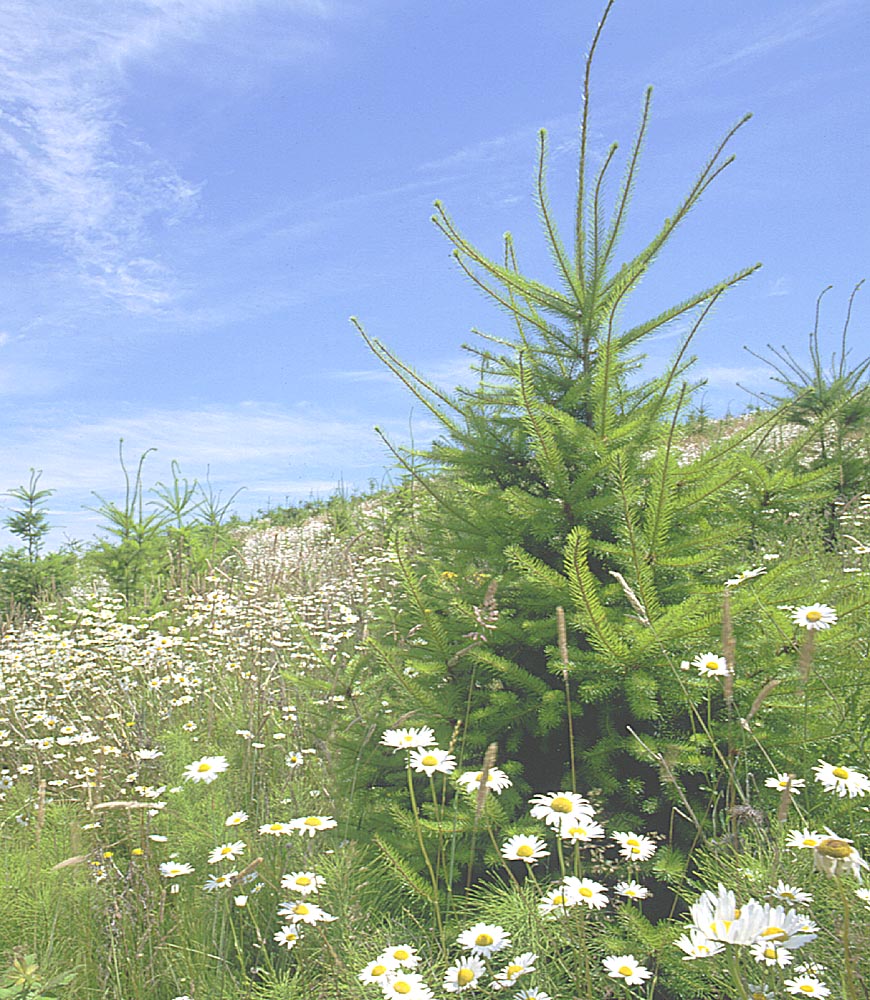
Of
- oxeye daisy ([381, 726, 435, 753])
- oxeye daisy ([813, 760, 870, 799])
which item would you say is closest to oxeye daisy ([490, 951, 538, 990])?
oxeye daisy ([381, 726, 435, 753])

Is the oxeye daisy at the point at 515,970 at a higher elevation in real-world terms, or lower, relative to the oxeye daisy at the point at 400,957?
higher

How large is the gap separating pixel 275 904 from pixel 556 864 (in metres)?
1.08

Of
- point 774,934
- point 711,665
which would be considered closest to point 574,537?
point 711,665

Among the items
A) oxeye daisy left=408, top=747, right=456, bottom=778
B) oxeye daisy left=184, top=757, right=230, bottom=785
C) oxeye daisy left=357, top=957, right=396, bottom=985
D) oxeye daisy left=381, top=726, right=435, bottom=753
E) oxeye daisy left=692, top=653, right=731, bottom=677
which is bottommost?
oxeye daisy left=357, top=957, right=396, bottom=985

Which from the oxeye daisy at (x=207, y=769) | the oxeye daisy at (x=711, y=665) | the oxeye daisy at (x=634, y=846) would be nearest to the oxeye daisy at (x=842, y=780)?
the oxeye daisy at (x=711, y=665)

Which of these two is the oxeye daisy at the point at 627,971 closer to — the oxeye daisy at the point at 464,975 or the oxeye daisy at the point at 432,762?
the oxeye daisy at the point at 464,975

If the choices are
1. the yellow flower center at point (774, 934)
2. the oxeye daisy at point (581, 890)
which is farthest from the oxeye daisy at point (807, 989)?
the oxeye daisy at point (581, 890)

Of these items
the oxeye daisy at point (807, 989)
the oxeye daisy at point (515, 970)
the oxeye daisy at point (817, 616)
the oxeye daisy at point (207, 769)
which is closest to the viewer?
the oxeye daisy at point (807, 989)

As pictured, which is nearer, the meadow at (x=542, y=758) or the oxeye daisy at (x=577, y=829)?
the oxeye daisy at (x=577, y=829)

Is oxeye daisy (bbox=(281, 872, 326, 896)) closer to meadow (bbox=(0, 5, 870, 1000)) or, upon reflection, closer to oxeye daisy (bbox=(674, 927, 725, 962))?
meadow (bbox=(0, 5, 870, 1000))

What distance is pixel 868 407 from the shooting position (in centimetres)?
805

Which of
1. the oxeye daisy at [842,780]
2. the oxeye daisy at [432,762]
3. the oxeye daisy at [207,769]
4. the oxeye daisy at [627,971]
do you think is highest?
the oxeye daisy at [432,762]

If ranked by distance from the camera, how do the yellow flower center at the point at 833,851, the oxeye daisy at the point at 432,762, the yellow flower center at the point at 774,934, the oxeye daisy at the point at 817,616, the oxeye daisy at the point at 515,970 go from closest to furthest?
the yellow flower center at the point at 833,851
the yellow flower center at the point at 774,934
the oxeye daisy at the point at 515,970
the oxeye daisy at the point at 432,762
the oxeye daisy at the point at 817,616

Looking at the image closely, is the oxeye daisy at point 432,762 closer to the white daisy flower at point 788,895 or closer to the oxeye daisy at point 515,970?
the oxeye daisy at point 515,970
